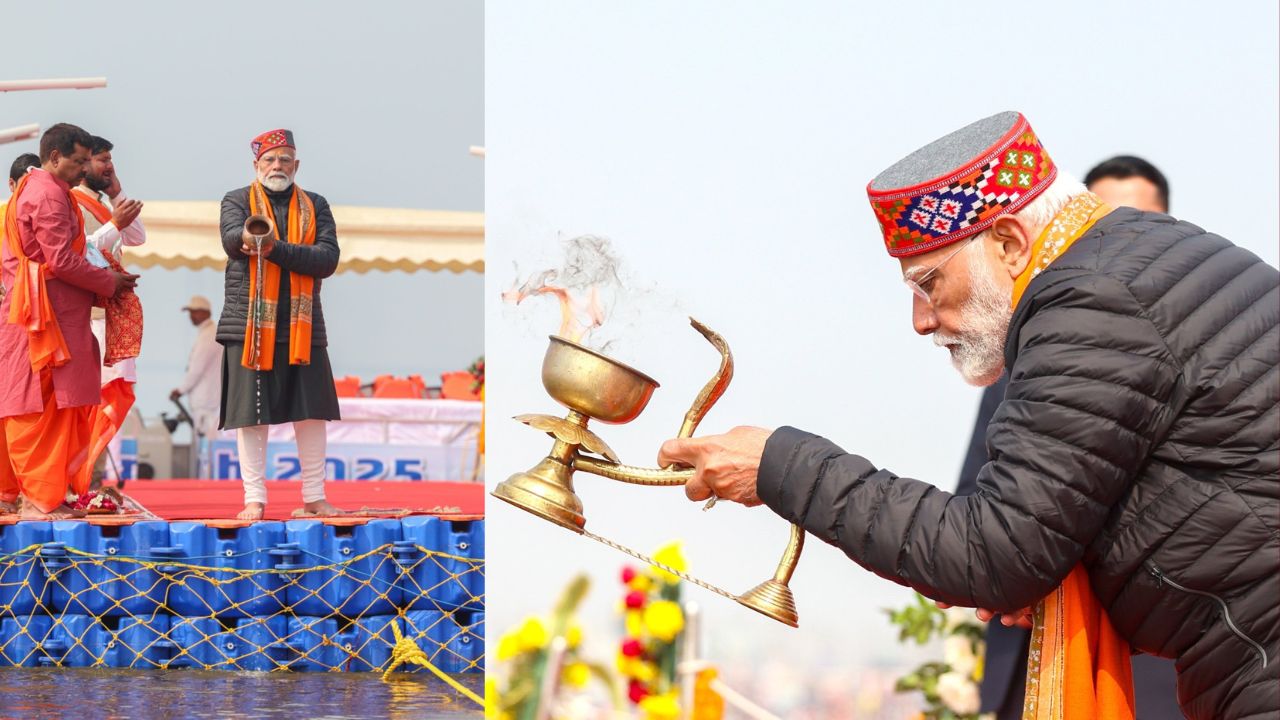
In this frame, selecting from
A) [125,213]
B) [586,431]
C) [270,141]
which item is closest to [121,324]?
[125,213]

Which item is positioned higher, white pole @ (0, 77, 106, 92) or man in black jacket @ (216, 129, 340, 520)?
white pole @ (0, 77, 106, 92)

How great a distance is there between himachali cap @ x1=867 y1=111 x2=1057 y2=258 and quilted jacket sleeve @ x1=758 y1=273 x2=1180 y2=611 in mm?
179

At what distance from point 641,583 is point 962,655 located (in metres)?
0.89

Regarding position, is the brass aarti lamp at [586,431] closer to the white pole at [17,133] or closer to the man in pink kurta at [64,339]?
the man in pink kurta at [64,339]

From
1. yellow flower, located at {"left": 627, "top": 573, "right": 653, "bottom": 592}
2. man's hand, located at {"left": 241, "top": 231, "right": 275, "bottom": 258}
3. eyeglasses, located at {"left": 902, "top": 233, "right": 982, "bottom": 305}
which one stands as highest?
man's hand, located at {"left": 241, "top": 231, "right": 275, "bottom": 258}

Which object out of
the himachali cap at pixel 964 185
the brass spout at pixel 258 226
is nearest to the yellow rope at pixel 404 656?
the brass spout at pixel 258 226

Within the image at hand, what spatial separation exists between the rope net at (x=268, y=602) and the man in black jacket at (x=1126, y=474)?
371 centimetres

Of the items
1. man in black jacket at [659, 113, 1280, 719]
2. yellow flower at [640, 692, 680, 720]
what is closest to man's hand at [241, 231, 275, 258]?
yellow flower at [640, 692, 680, 720]

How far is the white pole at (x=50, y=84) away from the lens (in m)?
5.64

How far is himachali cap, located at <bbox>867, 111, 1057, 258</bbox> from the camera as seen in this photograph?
1.68m

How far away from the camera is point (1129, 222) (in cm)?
161

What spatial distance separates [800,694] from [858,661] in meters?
0.20

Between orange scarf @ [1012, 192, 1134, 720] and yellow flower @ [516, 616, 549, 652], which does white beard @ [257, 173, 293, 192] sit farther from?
orange scarf @ [1012, 192, 1134, 720]

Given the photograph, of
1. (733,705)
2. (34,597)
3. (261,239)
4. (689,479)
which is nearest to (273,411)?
(261,239)
